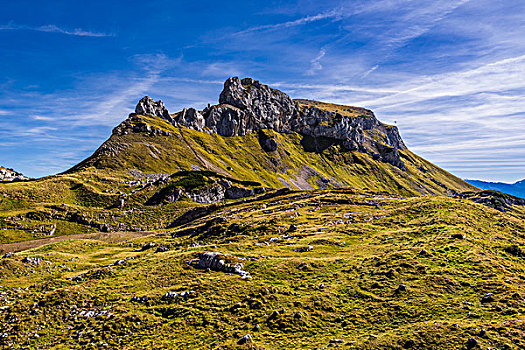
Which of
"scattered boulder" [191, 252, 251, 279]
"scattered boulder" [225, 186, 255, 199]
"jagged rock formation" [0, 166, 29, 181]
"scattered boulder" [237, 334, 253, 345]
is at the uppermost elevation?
"jagged rock formation" [0, 166, 29, 181]

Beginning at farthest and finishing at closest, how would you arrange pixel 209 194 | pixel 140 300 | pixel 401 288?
pixel 209 194 < pixel 140 300 < pixel 401 288

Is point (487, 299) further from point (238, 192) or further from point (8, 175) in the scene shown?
point (8, 175)

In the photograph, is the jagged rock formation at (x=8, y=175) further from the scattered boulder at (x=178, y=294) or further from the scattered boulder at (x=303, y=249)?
the scattered boulder at (x=303, y=249)

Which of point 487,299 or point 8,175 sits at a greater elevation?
point 8,175

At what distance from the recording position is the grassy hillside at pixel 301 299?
20.5 metres

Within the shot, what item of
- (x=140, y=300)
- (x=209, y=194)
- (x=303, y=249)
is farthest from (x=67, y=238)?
(x=303, y=249)

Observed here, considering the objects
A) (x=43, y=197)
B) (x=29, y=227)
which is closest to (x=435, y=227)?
(x=29, y=227)

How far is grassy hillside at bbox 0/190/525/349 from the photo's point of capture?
805 inches

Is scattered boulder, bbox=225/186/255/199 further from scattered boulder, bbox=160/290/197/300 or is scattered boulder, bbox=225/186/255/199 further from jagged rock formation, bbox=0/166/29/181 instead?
scattered boulder, bbox=160/290/197/300

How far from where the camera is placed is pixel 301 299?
85.7 feet

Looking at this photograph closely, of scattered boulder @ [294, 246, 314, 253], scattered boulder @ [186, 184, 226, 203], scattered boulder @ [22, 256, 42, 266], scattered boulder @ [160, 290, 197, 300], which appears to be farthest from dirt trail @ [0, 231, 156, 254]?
scattered boulder @ [294, 246, 314, 253]

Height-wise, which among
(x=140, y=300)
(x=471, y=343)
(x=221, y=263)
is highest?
(x=221, y=263)

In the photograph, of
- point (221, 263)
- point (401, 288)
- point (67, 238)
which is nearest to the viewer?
point (401, 288)

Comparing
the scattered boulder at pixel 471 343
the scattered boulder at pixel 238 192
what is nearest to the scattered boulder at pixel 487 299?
the scattered boulder at pixel 471 343
